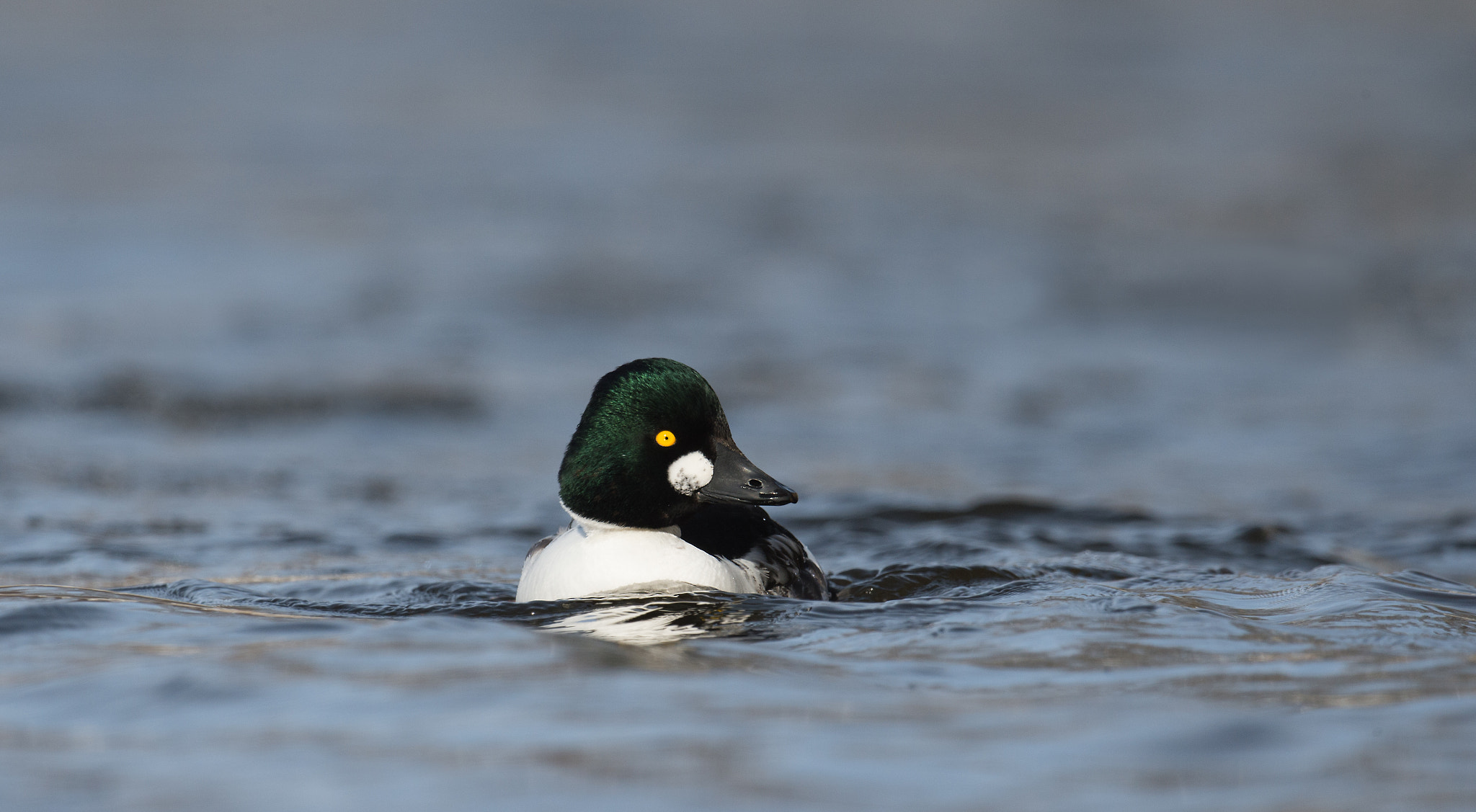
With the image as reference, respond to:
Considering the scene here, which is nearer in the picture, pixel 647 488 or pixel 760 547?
pixel 647 488

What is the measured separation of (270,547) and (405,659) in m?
3.37

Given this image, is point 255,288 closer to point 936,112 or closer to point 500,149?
point 500,149

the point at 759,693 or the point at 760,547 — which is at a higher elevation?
the point at 760,547

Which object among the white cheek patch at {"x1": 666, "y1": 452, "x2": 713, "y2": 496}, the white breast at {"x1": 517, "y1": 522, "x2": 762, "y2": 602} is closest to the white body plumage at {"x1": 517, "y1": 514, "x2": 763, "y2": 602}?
the white breast at {"x1": 517, "y1": 522, "x2": 762, "y2": 602}

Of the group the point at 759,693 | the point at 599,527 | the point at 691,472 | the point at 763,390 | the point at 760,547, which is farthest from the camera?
the point at 763,390

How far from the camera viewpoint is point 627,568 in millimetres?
6234

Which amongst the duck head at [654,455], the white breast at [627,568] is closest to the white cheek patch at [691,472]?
the duck head at [654,455]

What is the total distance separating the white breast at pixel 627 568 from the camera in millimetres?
6230

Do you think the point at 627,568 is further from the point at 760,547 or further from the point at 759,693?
the point at 759,693

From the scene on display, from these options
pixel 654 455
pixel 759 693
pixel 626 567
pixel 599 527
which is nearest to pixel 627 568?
pixel 626 567

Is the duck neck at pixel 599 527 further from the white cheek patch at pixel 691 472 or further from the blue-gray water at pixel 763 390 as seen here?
the blue-gray water at pixel 763 390

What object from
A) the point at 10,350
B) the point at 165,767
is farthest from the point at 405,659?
the point at 10,350

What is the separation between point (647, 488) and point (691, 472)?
182 mm

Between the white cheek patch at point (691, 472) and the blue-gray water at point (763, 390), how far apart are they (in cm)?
44
